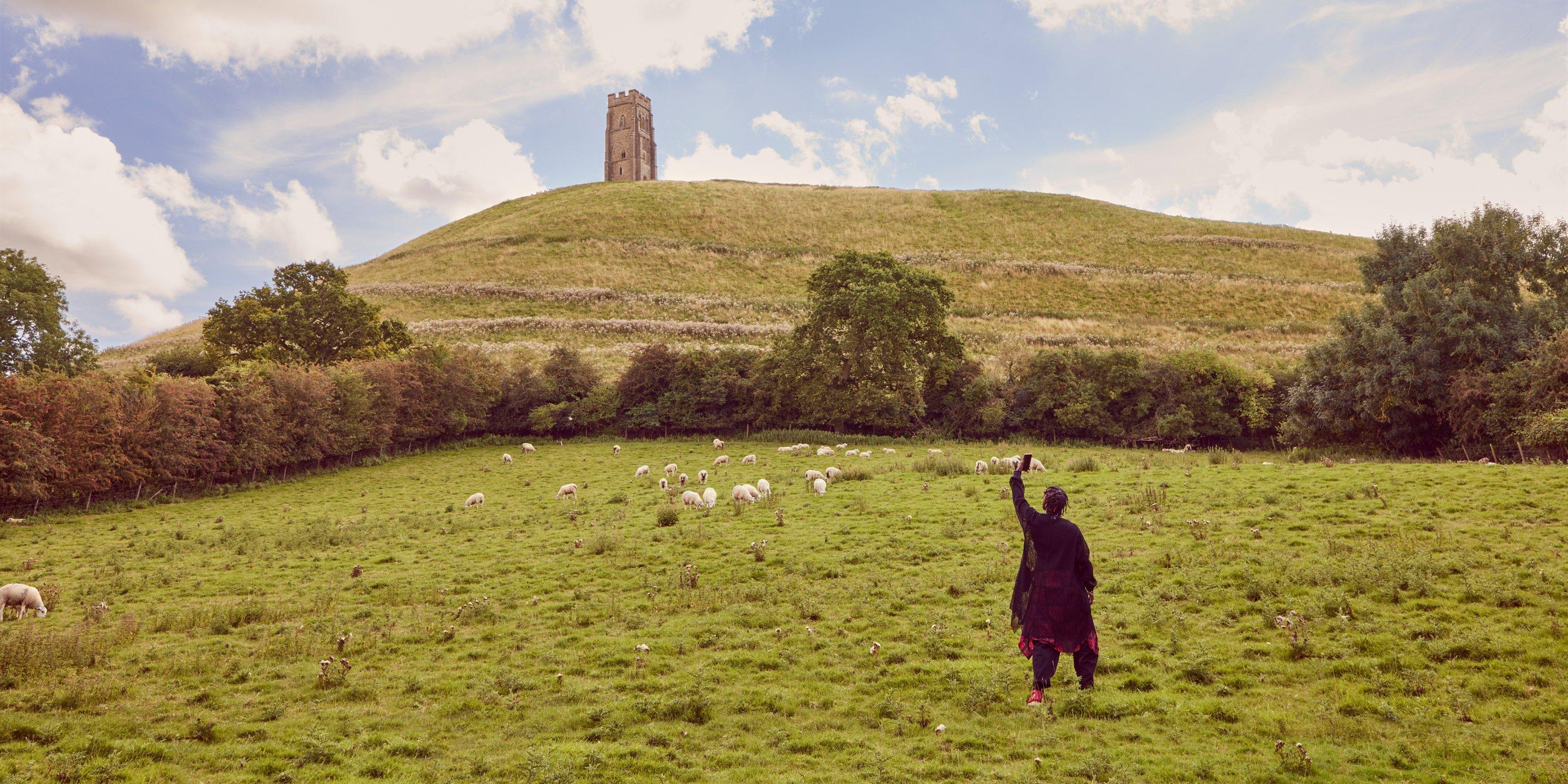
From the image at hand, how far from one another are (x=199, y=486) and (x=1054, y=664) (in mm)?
42466

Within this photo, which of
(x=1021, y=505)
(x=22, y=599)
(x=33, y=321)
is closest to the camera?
(x=1021, y=505)

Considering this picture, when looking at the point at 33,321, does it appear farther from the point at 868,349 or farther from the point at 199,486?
the point at 868,349

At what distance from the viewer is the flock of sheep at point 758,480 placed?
25.9m

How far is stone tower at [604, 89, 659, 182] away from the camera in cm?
16812

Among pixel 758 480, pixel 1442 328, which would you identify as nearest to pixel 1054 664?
pixel 758 480

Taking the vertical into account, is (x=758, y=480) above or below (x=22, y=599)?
above

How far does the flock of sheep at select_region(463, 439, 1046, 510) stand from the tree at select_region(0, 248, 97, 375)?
108 feet

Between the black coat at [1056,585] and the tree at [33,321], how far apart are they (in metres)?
59.3

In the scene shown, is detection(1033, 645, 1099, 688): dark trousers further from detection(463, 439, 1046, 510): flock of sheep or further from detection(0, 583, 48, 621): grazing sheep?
detection(0, 583, 48, 621): grazing sheep

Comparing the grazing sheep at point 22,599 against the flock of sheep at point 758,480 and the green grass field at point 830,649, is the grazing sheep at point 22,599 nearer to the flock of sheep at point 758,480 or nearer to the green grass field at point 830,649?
the green grass field at point 830,649

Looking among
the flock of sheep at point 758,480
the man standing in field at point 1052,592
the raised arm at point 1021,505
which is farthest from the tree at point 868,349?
the man standing in field at point 1052,592

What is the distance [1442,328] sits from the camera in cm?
3306

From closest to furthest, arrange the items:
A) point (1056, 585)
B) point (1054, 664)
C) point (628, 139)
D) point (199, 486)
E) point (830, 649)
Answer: point (1056, 585) → point (1054, 664) → point (830, 649) → point (199, 486) → point (628, 139)

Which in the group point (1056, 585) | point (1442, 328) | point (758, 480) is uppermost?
point (1442, 328)
